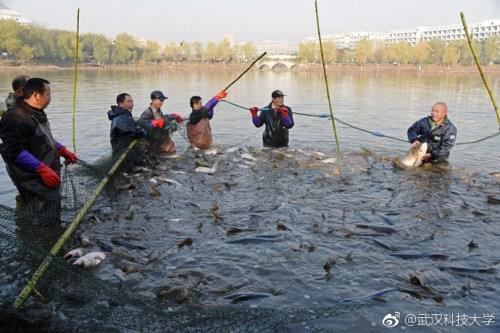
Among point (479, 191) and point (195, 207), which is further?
point (479, 191)

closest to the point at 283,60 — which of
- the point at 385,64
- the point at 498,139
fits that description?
the point at 385,64

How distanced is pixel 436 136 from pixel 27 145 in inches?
389

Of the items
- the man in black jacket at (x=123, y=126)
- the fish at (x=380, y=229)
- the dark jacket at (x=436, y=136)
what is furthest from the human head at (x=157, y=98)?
the dark jacket at (x=436, y=136)

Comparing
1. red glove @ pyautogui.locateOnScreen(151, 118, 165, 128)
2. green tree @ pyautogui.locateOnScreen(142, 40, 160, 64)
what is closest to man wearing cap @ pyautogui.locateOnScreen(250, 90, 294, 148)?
red glove @ pyautogui.locateOnScreen(151, 118, 165, 128)

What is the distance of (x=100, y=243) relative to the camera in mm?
6961

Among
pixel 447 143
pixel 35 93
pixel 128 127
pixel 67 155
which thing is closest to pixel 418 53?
pixel 447 143

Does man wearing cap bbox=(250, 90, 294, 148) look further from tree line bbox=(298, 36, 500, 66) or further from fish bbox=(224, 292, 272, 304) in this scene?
tree line bbox=(298, 36, 500, 66)

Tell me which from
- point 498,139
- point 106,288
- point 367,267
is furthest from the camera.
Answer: point 498,139

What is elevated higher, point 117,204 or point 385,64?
point 385,64

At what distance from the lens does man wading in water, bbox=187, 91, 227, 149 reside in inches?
526

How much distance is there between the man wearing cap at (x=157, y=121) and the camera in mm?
11555

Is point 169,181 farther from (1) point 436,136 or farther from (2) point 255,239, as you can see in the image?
(1) point 436,136

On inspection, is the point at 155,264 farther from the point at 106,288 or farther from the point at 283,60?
the point at 283,60

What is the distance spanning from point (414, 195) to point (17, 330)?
8.30 m
